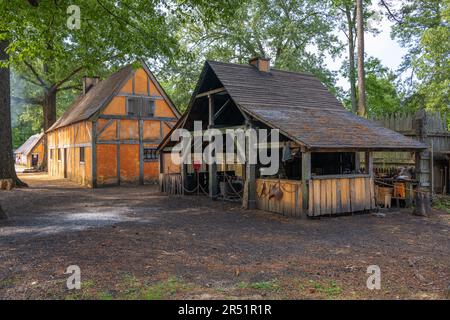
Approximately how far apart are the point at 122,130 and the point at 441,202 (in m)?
17.9

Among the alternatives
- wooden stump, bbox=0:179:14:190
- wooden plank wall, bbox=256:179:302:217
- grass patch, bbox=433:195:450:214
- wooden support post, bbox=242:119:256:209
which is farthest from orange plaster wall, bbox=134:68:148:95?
grass patch, bbox=433:195:450:214

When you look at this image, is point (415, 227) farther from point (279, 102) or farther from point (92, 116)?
point (92, 116)

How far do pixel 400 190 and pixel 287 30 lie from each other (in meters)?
17.6

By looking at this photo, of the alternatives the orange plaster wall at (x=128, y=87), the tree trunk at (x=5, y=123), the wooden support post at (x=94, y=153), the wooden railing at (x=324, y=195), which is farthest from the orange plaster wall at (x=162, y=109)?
the wooden railing at (x=324, y=195)

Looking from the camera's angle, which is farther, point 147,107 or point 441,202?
point 147,107

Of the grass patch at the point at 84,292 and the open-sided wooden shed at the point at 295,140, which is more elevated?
the open-sided wooden shed at the point at 295,140

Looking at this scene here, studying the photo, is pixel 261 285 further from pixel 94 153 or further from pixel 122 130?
pixel 122 130

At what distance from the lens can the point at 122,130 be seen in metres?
24.1

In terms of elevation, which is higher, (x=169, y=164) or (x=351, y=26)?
(x=351, y=26)

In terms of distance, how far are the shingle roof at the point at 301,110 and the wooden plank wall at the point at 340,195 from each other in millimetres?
1290

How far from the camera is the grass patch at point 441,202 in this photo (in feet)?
44.0

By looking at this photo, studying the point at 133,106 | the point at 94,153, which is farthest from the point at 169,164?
the point at 94,153

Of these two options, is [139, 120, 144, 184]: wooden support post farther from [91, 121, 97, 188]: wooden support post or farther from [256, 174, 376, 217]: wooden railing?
[256, 174, 376, 217]: wooden railing

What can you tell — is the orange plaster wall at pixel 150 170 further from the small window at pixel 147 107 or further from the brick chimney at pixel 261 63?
the brick chimney at pixel 261 63
